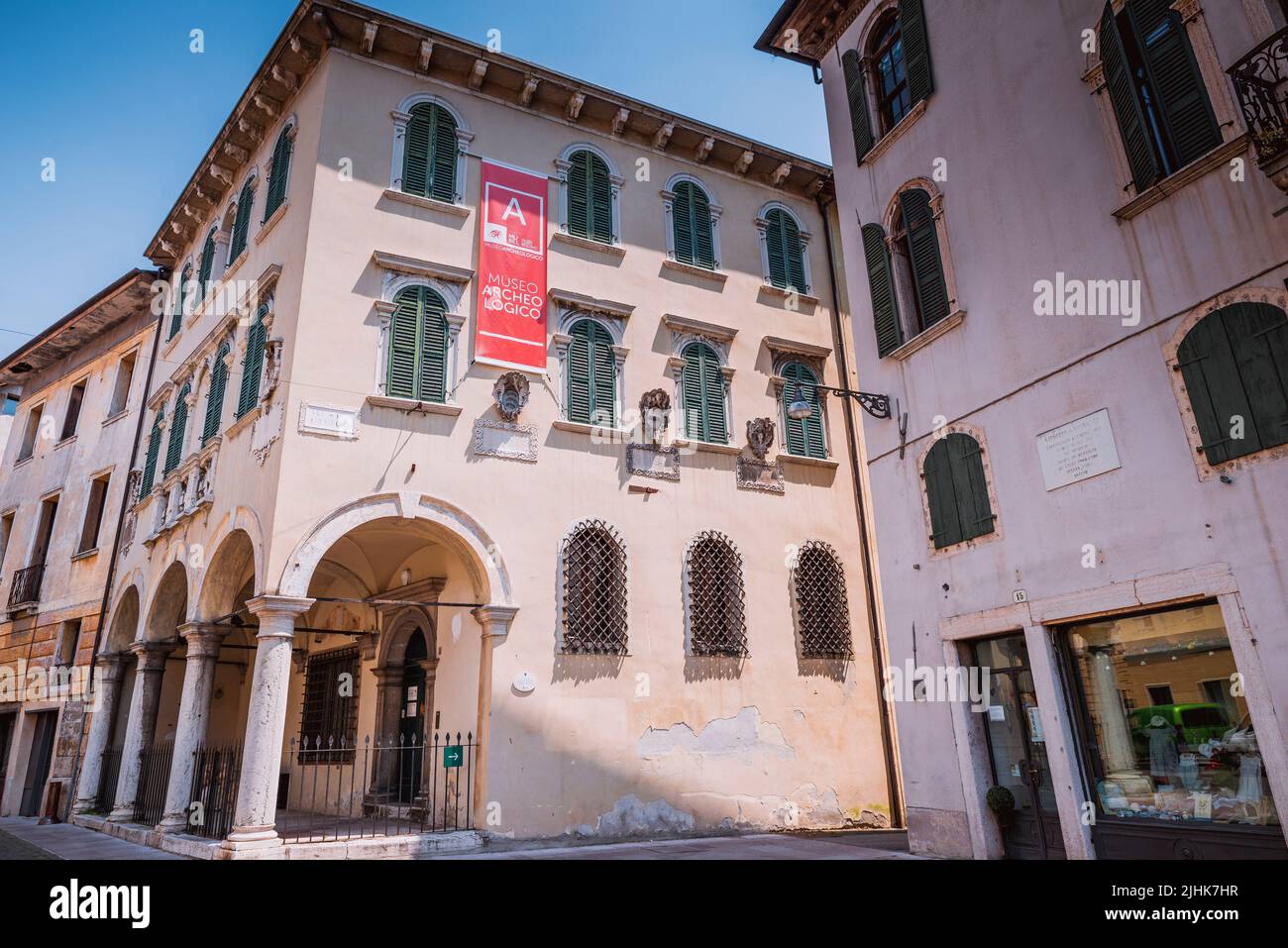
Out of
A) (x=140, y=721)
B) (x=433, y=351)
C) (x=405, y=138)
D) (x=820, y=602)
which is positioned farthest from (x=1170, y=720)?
(x=140, y=721)

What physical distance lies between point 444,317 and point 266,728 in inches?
236

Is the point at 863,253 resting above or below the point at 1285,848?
above

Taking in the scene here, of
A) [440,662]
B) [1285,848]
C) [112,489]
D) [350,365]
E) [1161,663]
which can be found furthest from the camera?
[112,489]

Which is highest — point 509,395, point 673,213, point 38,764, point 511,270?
point 673,213

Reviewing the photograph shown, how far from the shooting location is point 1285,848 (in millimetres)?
6566

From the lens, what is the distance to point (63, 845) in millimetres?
12367

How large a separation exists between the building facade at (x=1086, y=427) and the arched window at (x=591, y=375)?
4.21 m

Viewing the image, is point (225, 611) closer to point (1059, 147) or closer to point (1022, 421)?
point (1022, 421)

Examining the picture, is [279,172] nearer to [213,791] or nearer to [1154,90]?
[213,791]

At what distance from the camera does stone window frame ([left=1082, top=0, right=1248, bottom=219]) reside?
7.45 meters

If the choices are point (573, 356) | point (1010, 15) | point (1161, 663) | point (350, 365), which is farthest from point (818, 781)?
point (1010, 15)

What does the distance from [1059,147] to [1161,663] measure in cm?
533
